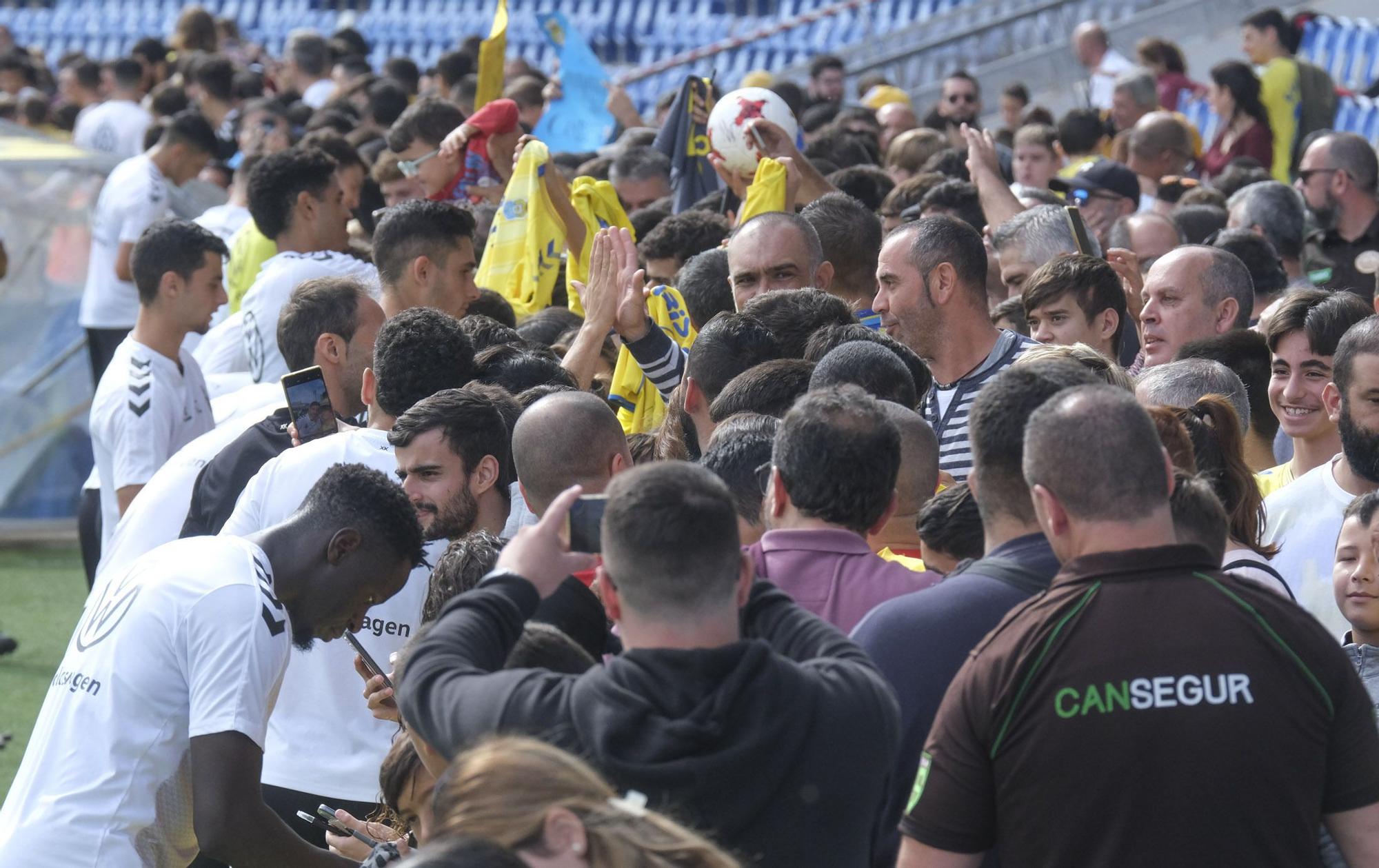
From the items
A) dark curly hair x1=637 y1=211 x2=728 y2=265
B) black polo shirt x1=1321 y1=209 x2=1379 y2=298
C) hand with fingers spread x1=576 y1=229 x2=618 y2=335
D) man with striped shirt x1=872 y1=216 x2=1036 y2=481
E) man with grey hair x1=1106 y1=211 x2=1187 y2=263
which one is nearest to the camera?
man with striped shirt x1=872 y1=216 x2=1036 y2=481

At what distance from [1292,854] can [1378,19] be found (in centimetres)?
1554

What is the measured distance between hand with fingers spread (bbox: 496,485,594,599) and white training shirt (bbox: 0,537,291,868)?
0.83 meters

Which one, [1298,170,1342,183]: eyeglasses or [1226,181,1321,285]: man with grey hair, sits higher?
[1298,170,1342,183]: eyeglasses

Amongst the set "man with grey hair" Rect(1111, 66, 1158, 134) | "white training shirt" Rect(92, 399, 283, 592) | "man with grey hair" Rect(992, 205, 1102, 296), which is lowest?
"white training shirt" Rect(92, 399, 283, 592)

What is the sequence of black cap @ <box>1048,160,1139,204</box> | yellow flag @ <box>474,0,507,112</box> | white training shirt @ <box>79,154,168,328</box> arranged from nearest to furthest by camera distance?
black cap @ <box>1048,160,1139,204</box> < yellow flag @ <box>474,0,507,112</box> < white training shirt @ <box>79,154,168,328</box>

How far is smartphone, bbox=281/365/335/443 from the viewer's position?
464 cm

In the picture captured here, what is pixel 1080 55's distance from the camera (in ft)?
46.4

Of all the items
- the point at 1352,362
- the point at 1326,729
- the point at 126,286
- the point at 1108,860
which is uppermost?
the point at 1352,362

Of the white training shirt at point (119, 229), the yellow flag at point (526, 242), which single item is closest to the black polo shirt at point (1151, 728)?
the yellow flag at point (526, 242)

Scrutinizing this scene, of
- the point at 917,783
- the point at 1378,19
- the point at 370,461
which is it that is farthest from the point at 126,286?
the point at 1378,19

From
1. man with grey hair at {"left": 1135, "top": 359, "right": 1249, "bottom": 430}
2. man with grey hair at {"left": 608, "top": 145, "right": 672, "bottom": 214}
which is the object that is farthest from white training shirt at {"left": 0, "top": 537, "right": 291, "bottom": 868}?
man with grey hair at {"left": 608, "top": 145, "right": 672, "bottom": 214}

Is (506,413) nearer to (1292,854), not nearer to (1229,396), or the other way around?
(1229,396)

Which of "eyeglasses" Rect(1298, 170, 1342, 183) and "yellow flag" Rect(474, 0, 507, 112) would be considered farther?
"yellow flag" Rect(474, 0, 507, 112)

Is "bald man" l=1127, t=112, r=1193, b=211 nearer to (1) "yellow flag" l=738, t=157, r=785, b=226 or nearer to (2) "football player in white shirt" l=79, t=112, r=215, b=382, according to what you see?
(1) "yellow flag" l=738, t=157, r=785, b=226
